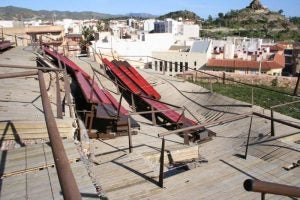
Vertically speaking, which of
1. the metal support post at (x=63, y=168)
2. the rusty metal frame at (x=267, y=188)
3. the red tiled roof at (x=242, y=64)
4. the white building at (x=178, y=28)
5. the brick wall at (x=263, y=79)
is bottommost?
the brick wall at (x=263, y=79)

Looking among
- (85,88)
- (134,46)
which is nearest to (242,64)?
(134,46)

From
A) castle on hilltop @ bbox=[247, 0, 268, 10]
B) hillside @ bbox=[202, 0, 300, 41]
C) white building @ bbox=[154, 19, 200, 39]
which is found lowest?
white building @ bbox=[154, 19, 200, 39]

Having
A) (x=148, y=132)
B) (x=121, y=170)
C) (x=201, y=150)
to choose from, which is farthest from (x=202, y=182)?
(x=148, y=132)

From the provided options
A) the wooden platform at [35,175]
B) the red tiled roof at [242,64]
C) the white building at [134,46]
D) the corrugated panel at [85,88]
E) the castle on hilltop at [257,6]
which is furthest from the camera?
the castle on hilltop at [257,6]

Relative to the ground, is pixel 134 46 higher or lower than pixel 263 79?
higher

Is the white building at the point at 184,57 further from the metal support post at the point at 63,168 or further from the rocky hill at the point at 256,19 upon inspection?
the rocky hill at the point at 256,19

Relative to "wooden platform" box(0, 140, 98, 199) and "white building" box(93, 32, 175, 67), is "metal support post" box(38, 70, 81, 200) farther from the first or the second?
"white building" box(93, 32, 175, 67)

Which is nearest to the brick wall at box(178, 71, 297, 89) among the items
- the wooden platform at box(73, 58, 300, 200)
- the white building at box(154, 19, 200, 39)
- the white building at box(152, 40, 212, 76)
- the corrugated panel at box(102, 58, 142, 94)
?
the white building at box(152, 40, 212, 76)


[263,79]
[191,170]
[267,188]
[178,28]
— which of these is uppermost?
[178,28]

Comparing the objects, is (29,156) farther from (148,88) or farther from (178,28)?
(178,28)

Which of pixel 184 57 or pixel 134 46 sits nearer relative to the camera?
pixel 134 46

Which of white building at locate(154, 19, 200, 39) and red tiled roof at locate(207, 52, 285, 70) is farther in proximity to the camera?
white building at locate(154, 19, 200, 39)

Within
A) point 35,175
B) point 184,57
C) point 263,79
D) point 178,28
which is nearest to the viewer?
point 35,175

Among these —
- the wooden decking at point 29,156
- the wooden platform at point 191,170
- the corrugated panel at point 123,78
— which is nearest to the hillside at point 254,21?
the corrugated panel at point 123,78
